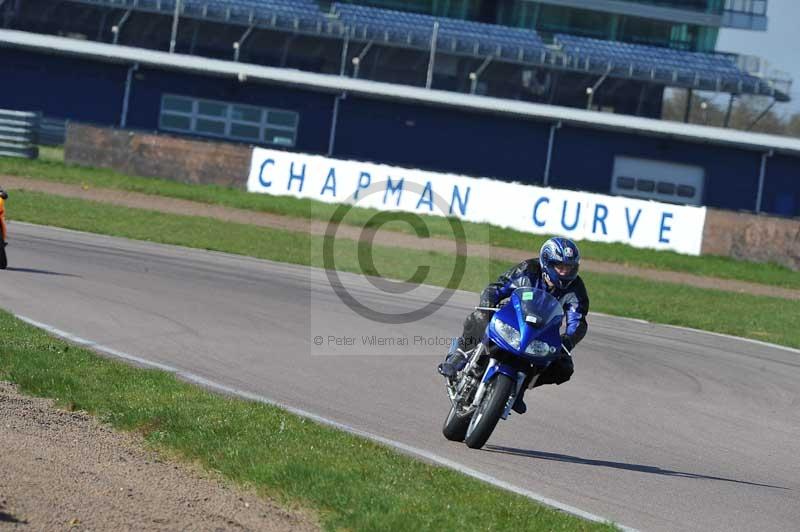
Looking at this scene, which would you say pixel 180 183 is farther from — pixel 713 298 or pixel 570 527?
pixel 570 527

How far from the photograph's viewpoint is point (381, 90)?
42844 millimetres

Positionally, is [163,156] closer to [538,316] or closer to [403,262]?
[403,262]

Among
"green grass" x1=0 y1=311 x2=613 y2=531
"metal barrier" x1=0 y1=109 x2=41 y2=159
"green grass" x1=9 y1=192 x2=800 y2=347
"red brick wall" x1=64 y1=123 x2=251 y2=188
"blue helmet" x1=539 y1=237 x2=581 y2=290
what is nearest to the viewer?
"green grass" x1=0 y1=311 x2=613 y2=531

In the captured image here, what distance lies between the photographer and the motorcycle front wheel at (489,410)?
8094 millimetres

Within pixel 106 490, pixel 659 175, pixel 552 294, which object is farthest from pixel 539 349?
pixel 659 175

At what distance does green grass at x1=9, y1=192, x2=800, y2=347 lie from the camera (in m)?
20.8

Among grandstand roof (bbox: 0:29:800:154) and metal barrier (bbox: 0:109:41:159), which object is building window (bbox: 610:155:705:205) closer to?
grandstand roof (bbox: 0:29:800:154)

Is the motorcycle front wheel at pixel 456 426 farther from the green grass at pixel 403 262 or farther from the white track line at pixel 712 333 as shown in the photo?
the green grass at pixel 403 262

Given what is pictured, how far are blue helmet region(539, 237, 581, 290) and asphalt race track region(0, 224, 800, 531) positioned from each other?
4.15 feet

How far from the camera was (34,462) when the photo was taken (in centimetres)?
647

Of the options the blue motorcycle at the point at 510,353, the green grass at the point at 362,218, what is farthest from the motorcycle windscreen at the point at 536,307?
the green grass at the point at 362,218

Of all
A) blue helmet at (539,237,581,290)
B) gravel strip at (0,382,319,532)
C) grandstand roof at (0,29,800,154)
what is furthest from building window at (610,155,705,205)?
gravel strip at (0,382,319,532)

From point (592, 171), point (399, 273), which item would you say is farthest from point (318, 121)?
point (399, 273)

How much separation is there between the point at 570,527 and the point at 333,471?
4.63ft
